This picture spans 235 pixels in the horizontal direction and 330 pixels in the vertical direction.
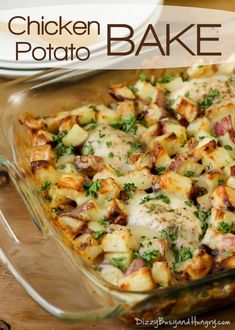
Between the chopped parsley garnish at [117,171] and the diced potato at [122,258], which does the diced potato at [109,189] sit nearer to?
the chopped parsley garnish at [117,171]

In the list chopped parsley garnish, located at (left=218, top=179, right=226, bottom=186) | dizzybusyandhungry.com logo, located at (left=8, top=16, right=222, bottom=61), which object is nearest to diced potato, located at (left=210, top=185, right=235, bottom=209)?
chopped parsley garnish, located at (left=218, top=179, right=226, bottom=186)

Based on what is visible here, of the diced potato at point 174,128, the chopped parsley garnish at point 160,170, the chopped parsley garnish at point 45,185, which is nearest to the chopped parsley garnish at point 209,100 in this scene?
the diced potato at point 174,128

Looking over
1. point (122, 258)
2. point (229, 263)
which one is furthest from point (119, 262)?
point (229, 263)

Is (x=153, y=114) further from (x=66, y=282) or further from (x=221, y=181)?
(x=66, y=282)

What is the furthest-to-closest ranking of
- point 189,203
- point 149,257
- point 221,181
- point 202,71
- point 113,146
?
point 202,71 < point 113,146 < point 221,181 < point 189,203 < point 149,257

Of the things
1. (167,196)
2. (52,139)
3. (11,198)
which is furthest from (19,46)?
(167,196)

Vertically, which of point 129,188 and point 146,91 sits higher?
point 146,91
